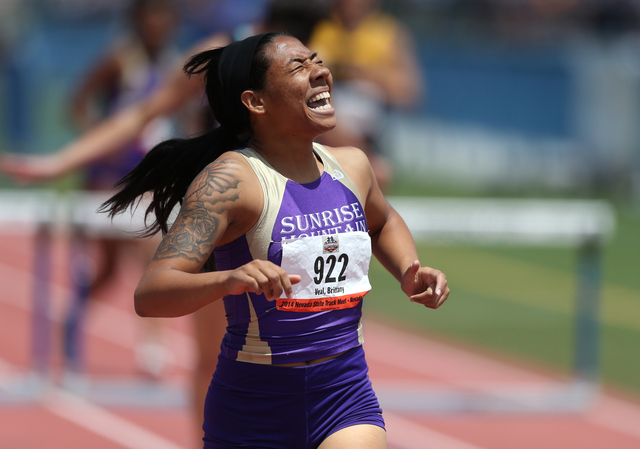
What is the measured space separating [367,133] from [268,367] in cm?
330

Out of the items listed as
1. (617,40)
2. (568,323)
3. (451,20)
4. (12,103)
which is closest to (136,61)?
(568,323)

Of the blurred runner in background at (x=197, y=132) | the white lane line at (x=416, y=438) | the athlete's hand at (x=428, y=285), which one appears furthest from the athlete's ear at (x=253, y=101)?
the white lane line at (x=416, y=438)

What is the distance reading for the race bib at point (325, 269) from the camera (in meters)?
2.53

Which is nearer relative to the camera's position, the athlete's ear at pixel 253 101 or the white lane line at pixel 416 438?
the athlete's ear at pixel 253 101

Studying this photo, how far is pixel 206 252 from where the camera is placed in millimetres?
2408

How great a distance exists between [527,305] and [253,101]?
797cm

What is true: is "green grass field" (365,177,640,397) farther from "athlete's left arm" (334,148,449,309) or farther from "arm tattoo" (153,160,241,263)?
"arm tattoo" (153,160,241,263)

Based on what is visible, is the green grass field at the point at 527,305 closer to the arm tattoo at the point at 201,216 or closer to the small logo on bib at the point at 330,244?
the small logo on bib at the point at 330,244

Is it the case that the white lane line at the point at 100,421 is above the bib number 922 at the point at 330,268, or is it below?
below

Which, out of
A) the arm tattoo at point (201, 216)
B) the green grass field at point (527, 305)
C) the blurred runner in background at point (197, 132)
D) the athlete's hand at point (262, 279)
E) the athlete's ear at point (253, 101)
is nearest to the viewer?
the athlete's hand at point (262, 279)

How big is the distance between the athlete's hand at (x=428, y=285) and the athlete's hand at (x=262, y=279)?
1.78ft

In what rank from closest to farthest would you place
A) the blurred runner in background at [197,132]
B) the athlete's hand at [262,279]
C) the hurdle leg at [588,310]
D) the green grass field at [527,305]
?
the athlete's hand at [262,279] < the blurred runner in background at [197,132] < the hurdle leg at [588,310] < the green grass field at [527,305]

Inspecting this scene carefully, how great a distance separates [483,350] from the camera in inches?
318

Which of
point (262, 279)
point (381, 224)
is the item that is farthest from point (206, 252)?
point (381, 224)
